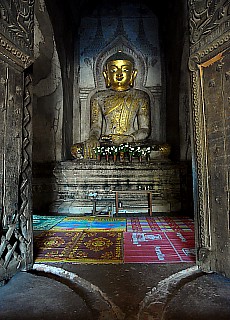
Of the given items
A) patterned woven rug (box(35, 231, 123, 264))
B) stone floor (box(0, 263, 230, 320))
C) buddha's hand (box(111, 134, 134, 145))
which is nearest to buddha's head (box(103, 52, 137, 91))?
buddha's hand (box(111, 134, 134, 145))

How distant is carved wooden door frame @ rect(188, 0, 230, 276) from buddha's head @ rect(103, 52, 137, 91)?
6219mm

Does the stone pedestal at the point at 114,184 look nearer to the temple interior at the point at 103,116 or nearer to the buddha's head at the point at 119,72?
the temple interior at the point at 103,116

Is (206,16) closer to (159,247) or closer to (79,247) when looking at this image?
(159,247)

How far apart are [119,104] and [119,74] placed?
905 mm

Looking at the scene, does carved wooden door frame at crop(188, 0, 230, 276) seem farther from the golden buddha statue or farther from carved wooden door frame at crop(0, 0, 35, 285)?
the golden buddha statue

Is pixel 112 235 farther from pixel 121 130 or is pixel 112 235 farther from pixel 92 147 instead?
pixel 121 130

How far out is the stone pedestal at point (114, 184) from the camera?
21.3 ft

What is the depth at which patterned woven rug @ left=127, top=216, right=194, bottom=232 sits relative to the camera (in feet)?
13.9

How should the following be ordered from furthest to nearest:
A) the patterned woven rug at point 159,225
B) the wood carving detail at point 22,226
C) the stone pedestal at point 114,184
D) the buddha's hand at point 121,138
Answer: the buddha's hand at point 121,138 < the stone pedestal at point 114,184 < the patterned woven rug at point 159,225 < the wood carving detail at point 22,226

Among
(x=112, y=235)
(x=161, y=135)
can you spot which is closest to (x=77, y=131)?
(x=161, y=135)

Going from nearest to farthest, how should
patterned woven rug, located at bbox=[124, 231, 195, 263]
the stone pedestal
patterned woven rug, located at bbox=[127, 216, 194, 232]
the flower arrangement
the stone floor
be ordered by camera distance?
the stone floor
patterned woven rug, located at bbox=[124, 231, 195, 263]
patterned woven rug, located at bbox=[127, 216, 194, 232]
the stone pedestal
the flower arrangement

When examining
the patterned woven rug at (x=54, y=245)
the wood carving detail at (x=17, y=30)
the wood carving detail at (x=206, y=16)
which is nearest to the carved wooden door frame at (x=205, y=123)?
the wood carving detail at (x=206, y=16)

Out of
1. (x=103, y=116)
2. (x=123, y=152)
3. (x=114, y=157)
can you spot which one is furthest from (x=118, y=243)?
(x=103, y=116)

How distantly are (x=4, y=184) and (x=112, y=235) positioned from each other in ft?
A: 6.38
